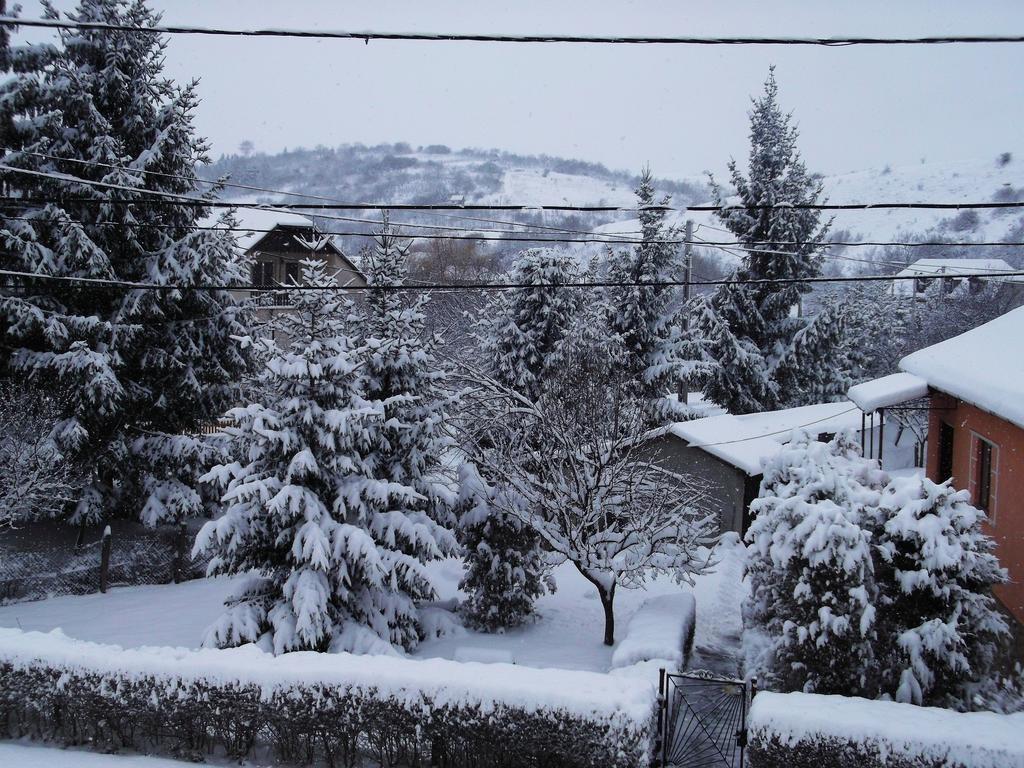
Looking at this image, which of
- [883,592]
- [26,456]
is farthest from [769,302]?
[26,456]

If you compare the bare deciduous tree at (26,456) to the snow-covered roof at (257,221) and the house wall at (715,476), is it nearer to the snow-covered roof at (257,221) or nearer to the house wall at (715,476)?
the house wall at (715,476)

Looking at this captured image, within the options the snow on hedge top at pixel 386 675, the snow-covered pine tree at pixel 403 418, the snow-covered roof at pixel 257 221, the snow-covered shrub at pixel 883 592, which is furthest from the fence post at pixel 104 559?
the snow-covered roof at pixel 257 221

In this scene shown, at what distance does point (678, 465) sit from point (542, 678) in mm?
15365

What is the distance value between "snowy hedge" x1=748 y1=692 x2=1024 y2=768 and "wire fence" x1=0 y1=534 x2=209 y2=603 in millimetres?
14964

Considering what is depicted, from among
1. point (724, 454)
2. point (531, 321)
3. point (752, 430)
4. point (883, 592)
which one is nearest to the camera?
point (883, 592)

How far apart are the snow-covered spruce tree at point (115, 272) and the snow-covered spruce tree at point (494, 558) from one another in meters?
6.84

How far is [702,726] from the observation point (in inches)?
362

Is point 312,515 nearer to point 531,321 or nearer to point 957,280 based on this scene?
point 531,321

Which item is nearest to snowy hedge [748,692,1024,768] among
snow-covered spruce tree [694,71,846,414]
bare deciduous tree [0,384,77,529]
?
bare deciduous tree [0,384,77,529]

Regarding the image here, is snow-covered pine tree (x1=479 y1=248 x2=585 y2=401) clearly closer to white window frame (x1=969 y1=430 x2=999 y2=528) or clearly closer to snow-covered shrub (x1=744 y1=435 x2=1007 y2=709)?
white window frame (x1=969 y1=430 x2=999 y2=528)

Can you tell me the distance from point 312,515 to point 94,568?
7914 millimetres

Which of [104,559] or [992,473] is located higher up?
[992,473]

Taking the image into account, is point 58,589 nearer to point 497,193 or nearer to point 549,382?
point 549,382

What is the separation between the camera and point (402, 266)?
1625 cm
